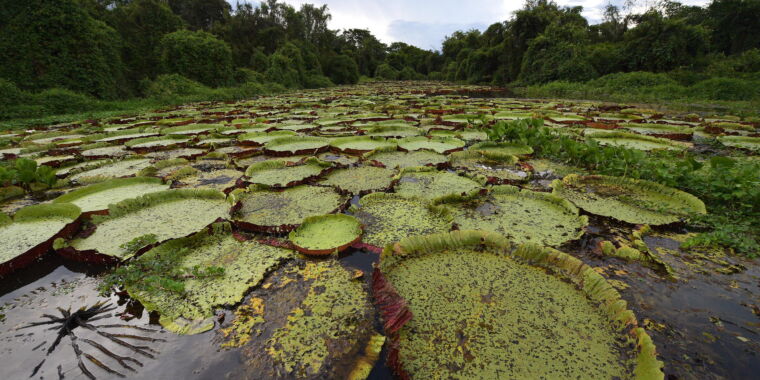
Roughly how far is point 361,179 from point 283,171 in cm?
116

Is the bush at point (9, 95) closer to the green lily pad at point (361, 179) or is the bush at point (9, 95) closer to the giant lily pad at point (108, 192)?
the giant lily pad at point (108, 192)

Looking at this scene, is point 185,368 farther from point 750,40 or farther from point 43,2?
point 750,40

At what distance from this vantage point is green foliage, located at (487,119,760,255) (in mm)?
2307

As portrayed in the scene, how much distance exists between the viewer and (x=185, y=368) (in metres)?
1.42

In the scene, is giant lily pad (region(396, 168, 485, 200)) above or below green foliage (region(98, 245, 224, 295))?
above

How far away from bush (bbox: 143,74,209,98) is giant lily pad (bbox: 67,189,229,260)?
14.5m

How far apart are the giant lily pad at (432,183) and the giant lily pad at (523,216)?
0.25m

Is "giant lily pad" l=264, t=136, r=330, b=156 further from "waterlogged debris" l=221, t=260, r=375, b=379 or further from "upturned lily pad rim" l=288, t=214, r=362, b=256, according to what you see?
"waterlogged debris" l=221, t=260, r=375, b=379

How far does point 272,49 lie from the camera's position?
32375 millimetres

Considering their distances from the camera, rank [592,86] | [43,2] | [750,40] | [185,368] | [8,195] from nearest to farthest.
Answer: [185,368]
[8,195]
[43,2]
[592,86]
[750,40]

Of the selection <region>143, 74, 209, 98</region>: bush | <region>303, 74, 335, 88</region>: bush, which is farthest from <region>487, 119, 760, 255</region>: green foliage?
<region>303, 74, 335, 88</region>: bush

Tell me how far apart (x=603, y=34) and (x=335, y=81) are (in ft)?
95.3

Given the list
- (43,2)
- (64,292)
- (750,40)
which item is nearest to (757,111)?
(64,292)

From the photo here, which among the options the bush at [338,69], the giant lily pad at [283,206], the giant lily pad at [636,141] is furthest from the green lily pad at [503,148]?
the bush at [338,69]
